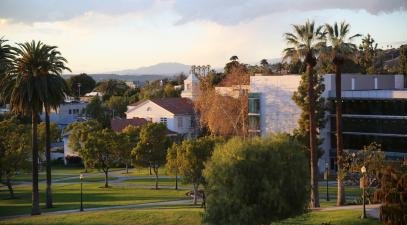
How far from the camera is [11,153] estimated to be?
57719 millimetres

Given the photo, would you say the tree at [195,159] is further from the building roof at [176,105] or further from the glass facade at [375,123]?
the building roof at [176,105]

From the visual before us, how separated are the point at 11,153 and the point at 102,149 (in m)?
10.6

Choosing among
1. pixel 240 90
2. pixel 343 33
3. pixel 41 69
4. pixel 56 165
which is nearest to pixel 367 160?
pixel 343 33

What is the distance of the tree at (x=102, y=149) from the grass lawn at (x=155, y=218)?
22.8m

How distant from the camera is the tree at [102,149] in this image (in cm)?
6506

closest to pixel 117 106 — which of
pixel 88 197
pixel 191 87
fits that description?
pixel 191 87

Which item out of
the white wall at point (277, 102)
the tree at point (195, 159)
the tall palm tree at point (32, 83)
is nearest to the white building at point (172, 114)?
the white wall at point (277, 102)

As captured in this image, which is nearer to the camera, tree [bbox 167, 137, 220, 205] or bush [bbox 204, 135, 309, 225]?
bush [bbox 204, 135, 309, 225]

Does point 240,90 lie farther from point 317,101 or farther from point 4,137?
point 4,137

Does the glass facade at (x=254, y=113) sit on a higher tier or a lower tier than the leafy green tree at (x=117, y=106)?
lower

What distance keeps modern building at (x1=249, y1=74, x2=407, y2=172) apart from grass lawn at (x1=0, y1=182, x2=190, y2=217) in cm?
1202

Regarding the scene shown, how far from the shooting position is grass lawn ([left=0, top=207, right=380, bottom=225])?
103 ft

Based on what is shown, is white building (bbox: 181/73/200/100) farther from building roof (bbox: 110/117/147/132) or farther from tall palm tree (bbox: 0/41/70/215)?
tall palm tree (bbox: 0/41/70/215)

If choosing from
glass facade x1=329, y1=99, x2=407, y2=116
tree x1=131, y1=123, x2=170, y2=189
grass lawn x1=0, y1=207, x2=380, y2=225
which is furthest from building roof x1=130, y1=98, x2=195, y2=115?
grass lawn x1=0, y1=207, x2=380, y2=225
